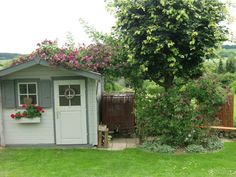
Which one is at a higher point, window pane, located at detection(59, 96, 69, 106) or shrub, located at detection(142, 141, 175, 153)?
window pane, located at detection(59, 96, 69, 106)

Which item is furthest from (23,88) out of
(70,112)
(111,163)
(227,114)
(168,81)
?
(227,114)

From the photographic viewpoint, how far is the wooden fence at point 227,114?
29.7 ft

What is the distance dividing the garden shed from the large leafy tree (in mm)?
1612

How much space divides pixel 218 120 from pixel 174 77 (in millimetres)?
1812

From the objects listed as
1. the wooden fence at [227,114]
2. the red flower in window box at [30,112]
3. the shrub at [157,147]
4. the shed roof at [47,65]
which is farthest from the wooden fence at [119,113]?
the wooden fence at [227,114]

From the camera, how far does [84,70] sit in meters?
7.74

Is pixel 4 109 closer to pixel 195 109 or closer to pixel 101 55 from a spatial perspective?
pixel 101 55

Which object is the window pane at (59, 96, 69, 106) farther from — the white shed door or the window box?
the window box

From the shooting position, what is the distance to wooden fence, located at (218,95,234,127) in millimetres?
9039

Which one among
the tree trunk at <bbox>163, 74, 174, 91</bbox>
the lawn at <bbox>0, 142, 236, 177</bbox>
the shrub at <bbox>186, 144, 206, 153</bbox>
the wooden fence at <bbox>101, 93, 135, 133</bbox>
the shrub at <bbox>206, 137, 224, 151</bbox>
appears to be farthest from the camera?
the wooden fence at <bbox>101, 93, 135, 133</bbox>

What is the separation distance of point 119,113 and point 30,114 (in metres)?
2.82

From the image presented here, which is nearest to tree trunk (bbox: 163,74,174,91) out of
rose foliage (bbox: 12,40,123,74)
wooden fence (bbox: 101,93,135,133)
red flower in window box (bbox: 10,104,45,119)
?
wooden fence (bbox: 101,93,135,133)

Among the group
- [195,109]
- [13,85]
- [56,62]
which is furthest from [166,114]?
[13,85]

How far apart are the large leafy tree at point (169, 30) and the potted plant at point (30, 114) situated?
298 centimetres
